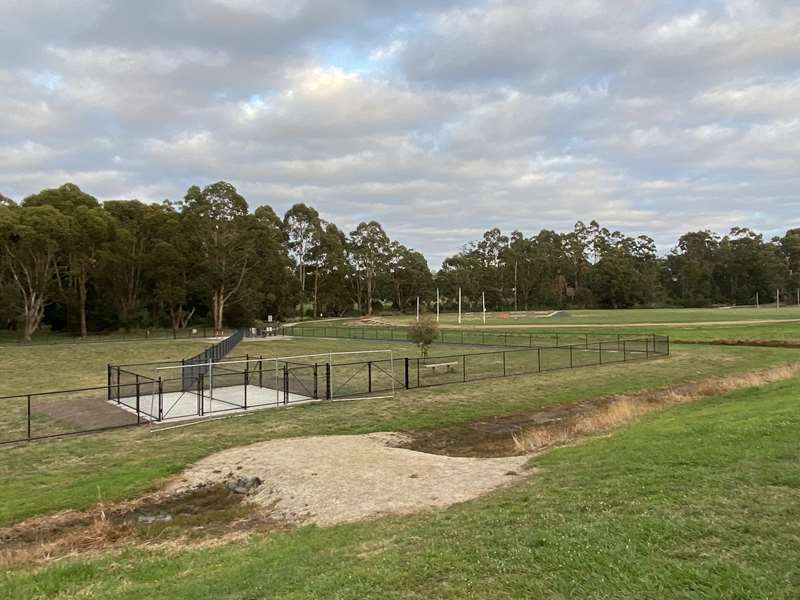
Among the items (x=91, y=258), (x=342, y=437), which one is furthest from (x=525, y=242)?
(x=342, y=437)

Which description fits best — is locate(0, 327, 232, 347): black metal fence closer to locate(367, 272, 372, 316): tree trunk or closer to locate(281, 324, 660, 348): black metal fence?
locate(281, 324, 660, 348): black metal fence

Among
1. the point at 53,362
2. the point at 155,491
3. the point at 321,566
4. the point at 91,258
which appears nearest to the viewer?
the point at 321,566

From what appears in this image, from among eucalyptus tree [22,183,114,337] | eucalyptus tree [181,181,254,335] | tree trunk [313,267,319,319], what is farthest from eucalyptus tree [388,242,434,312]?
eucalyptus tree [22,183,114,337]

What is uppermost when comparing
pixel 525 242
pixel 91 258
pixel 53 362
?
pixel 525 242

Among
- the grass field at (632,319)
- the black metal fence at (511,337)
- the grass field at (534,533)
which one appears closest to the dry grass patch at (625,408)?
the grass field at (534,533)

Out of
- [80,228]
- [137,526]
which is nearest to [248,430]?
[137,526]

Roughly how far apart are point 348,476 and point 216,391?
13709 millimetres

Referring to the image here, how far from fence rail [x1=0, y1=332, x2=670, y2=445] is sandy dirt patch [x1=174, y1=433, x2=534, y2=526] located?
5168mm

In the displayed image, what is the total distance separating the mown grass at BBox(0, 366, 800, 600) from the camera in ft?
15.9

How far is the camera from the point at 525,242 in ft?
451

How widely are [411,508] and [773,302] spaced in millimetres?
162585

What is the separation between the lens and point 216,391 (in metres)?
22.6

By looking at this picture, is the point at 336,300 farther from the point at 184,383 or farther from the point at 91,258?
the point at 184,383

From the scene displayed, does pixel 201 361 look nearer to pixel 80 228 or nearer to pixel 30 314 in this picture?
pixel 80 228
